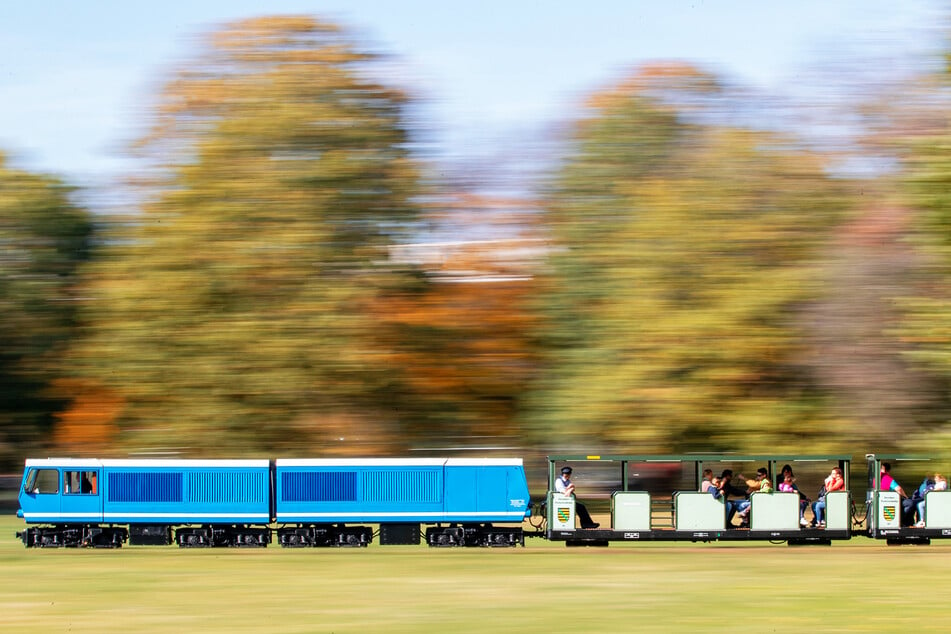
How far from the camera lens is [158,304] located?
39.0m

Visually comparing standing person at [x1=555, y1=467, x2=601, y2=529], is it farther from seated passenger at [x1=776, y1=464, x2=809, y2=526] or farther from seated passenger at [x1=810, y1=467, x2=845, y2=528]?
seated passenger at [x1=810, y1=467, x2=845, y2=528]

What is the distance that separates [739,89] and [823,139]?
208 inches

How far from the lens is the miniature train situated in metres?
27.7

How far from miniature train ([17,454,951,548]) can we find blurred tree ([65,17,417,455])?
10.1 m

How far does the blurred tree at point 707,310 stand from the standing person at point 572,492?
34.0 ft

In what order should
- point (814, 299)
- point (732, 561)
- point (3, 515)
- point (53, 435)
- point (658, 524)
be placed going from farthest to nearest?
point (53, 435) < point (3, 515) < point (814, 299) < point (658, 524) < point (732, 561)

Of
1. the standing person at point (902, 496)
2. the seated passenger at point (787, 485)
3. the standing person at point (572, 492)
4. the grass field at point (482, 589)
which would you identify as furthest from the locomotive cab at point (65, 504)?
the standing person at point (902, 496)

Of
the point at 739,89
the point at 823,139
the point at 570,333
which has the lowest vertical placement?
the point at 570,333

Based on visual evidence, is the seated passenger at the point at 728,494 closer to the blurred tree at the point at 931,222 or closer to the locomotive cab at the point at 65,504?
the blurred tree at the point at 931,222

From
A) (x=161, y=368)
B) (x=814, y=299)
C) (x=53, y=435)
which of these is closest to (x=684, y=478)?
(x=814, y=299)

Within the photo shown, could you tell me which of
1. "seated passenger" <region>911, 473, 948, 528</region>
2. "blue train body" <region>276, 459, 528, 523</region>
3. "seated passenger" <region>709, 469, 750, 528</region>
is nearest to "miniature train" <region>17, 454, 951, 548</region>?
"blue train body" <region>276, 459, 528, 523</region>

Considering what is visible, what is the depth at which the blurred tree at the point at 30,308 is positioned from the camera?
1944 inches

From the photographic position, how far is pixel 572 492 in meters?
27.1

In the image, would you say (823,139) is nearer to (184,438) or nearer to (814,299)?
(814,299)
